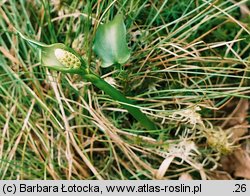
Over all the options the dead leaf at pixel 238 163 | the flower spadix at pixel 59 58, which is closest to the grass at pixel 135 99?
the dead leaf at pixel 238 163

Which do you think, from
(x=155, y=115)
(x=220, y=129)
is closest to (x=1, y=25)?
(x=155, y=115)

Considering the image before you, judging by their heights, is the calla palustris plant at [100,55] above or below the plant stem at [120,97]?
above

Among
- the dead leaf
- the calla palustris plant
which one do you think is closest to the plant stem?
the calla palustris plant

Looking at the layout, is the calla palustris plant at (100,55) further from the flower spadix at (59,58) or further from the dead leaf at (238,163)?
the dead leaf at (238,163)

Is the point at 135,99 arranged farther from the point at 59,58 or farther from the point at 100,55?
the point at 59,58

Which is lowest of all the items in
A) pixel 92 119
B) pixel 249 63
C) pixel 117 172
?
pixel 117 172

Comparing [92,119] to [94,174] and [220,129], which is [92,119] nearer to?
[94,174]
